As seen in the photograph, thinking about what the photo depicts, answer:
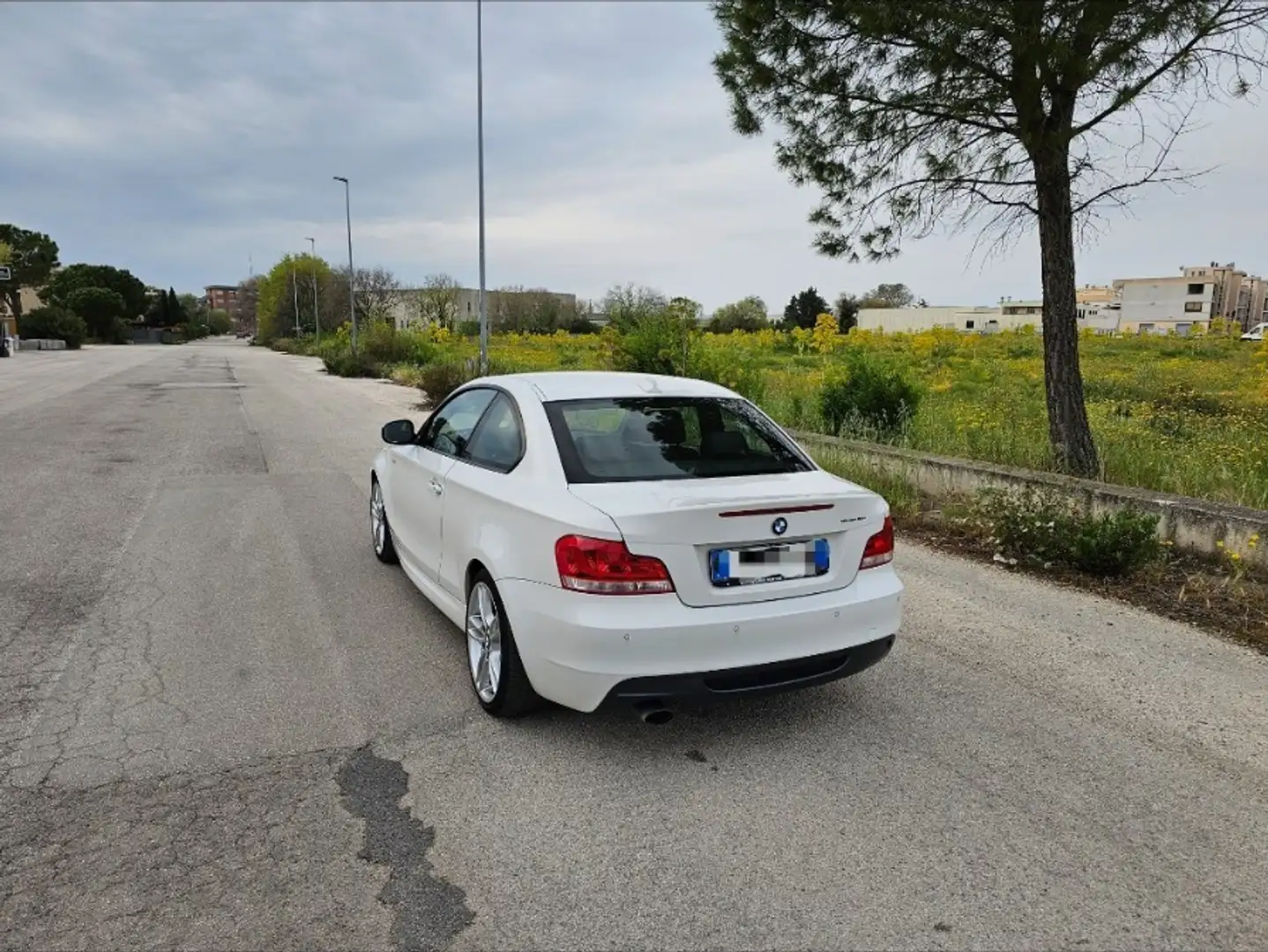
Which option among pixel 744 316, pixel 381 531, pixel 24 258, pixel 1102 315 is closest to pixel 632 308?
pixel 381 531

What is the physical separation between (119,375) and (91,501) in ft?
79.8

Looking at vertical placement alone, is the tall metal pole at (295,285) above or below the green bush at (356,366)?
above

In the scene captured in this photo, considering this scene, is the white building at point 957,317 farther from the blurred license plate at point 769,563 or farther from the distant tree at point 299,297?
the blurred license plate at point 769,563

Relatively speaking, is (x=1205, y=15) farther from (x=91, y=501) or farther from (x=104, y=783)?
(x=91, y=501)

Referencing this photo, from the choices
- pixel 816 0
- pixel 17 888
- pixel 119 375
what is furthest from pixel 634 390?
pixel 119 375

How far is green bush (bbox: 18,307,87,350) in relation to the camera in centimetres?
7106

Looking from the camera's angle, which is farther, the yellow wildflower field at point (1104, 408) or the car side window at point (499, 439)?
the yellow wildflower field at point (1104, 408)

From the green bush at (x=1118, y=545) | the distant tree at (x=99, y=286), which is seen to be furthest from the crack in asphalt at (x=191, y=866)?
the distant tree at (x=99, y=286)

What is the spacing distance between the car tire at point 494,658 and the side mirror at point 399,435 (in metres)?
1.67

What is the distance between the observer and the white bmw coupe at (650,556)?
10.5 feet

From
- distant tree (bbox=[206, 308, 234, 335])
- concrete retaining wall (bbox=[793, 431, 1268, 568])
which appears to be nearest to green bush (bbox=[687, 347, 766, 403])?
concrete retaining wall (bbox=[793, 431, 1268, 568])

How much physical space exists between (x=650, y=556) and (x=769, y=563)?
0.50 m

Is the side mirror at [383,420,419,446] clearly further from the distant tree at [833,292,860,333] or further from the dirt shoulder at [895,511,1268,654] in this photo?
the distant tree at [833,292,860,333]

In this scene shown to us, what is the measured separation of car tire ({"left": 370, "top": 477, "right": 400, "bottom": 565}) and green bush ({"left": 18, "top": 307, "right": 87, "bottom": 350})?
78.5 m
